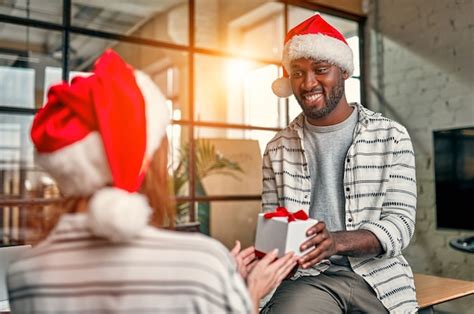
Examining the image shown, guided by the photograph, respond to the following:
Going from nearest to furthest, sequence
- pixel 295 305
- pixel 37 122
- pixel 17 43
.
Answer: pixel 37 122
pixel 295 305
pixel 17 43

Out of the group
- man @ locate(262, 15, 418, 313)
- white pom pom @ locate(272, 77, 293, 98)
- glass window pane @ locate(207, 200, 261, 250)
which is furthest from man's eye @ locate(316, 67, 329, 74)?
glass window pane @ locate(207, 200, 261, 250)

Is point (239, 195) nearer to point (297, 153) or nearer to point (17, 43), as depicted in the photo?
point (297, 153)

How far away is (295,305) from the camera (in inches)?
52.1

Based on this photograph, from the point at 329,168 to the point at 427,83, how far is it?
7.86 ft

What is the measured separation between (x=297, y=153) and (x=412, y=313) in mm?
586

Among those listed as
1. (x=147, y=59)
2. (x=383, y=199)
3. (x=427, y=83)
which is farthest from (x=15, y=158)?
(x=383, y=199)

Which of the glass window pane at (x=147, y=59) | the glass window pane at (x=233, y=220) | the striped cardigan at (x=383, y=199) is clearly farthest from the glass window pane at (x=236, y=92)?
the striped cardigan at (x=383, y=199)

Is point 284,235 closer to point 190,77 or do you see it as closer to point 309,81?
point 309,81

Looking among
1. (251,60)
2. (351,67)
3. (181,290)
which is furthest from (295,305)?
(251,60)

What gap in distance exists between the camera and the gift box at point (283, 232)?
3.73 ft

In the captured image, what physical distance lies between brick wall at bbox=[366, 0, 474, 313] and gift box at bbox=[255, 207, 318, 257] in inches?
93.3

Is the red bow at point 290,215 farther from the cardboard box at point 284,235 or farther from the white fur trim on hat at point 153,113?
→ the white fur trim on hat at point 153,113

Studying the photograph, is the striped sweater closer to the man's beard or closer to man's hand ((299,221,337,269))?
man's hand ((299,221,337,269))

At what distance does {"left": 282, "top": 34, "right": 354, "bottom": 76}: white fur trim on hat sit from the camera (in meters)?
1.55
